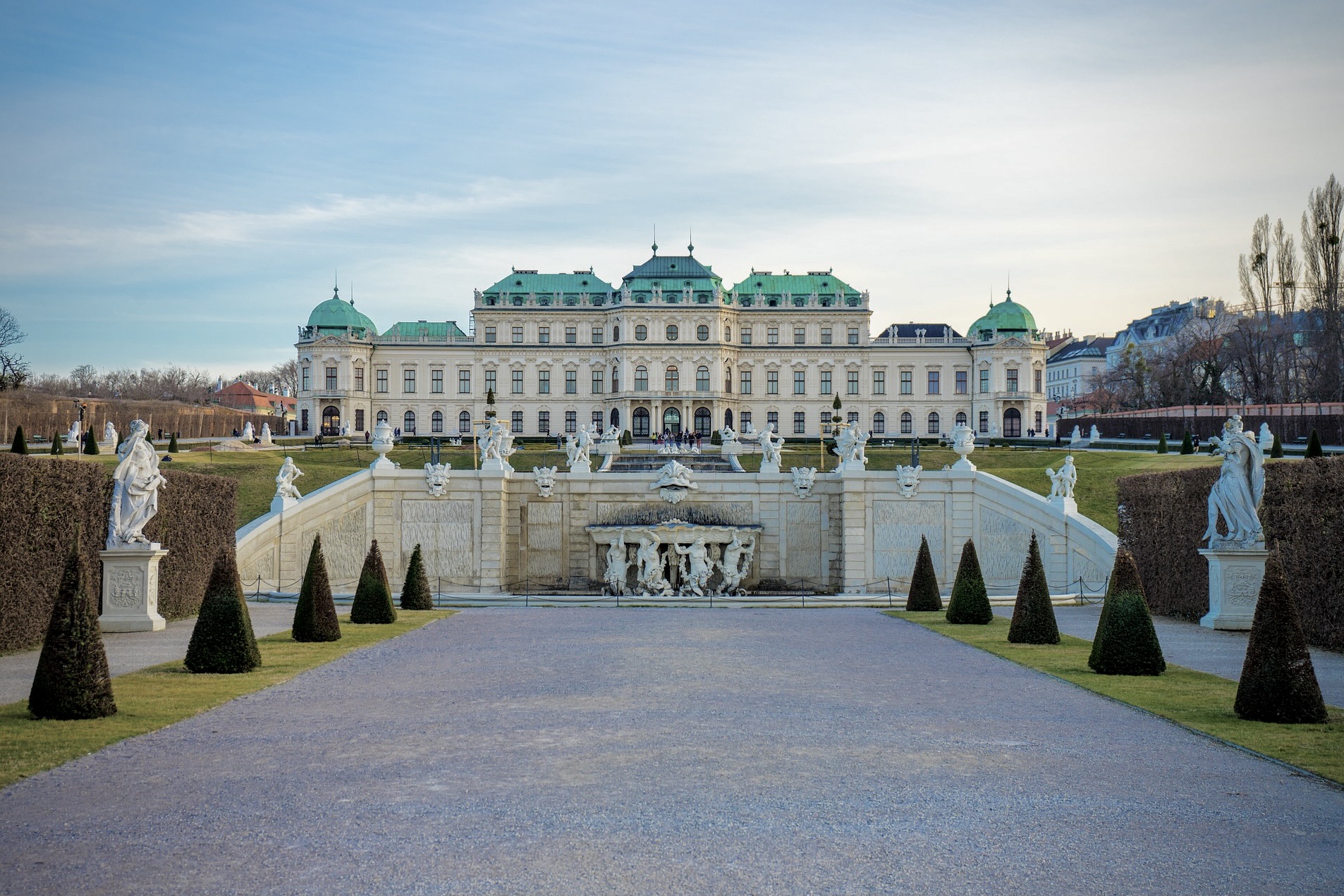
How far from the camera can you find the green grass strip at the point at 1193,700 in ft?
31.4

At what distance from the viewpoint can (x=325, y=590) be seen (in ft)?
56.8

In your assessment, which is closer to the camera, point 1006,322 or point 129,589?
point 129,589

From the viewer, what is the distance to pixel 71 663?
1052 cm

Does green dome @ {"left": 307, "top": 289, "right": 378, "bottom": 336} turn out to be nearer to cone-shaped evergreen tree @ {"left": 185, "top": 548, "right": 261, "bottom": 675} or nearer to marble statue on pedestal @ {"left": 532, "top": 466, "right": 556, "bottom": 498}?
marble statue on pedestal @ {"left": 532, "top": 466, "right": 556, "bottom": 498}

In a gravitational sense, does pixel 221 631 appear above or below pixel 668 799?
above

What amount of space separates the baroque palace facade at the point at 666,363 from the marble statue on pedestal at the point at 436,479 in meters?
52.3

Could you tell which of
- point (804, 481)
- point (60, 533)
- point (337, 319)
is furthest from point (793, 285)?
point (60, 533)

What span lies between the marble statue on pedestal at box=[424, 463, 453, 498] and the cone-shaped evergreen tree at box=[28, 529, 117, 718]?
21.1 metres

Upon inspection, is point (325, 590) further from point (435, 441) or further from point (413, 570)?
point (435, 441)

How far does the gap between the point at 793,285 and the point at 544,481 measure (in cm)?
5872

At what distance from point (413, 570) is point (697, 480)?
11893 mm

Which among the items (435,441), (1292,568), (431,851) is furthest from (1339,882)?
(435,441)

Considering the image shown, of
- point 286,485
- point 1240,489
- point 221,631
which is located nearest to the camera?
point 221,631

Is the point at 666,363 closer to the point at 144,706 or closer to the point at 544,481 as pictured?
the point at 544,481
